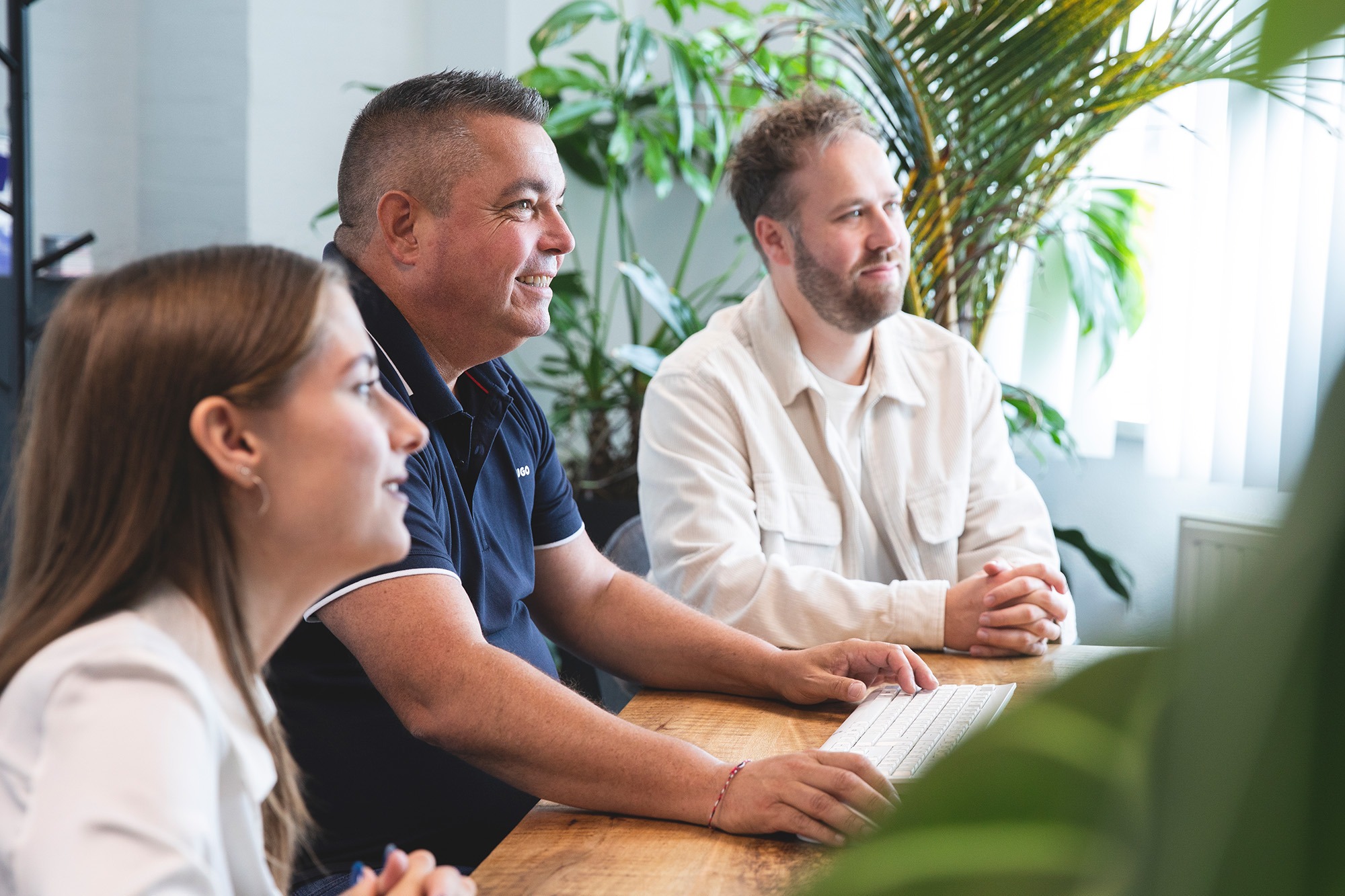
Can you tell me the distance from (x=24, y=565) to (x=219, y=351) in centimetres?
20

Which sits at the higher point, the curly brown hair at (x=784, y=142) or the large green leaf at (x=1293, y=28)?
the curly brown hair at (x=784, y=142)

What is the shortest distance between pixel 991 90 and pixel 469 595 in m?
1.59

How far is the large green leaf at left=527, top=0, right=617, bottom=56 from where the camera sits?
318cm

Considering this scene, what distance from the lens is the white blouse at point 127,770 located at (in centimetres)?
62

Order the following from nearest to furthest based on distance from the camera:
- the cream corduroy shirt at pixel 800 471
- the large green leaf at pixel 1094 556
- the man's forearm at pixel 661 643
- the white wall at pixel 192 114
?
the man's forearm at pixel 661 643, the cream corduroy shirt at pixel 800 471, the large green leaf at pixel 1094 556, the white wall at pixel 192 114

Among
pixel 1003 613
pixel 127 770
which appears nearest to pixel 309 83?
pixel 1003 613

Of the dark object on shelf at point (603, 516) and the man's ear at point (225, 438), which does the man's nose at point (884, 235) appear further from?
the man's ear at point (225, 438)

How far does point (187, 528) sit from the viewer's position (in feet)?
2.53

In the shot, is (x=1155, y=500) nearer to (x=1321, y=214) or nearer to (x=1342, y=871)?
(x=1321, y=214)

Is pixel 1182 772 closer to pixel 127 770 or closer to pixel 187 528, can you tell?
pixel 127 770

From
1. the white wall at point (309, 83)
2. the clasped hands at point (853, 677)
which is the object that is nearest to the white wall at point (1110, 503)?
the clasped hands at point (853, 677)

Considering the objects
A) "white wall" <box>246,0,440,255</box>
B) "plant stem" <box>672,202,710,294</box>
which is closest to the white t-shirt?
"plant stem" <box>672,202,710,294</box>

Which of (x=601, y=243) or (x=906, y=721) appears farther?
(x=601, y=243)

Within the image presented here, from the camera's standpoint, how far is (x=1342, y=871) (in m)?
0.11
